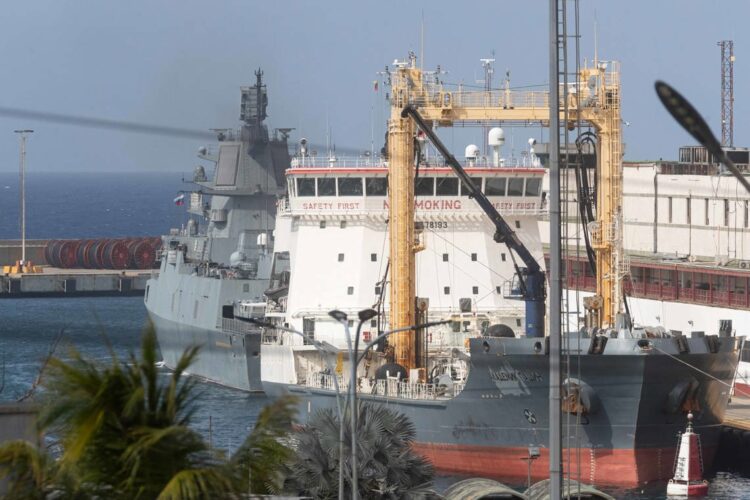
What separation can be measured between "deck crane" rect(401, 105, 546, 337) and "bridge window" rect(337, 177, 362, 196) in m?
3.41

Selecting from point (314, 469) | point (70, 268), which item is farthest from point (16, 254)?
point (314, 469)

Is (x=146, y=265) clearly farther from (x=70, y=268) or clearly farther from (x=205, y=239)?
(x=205, y=239)

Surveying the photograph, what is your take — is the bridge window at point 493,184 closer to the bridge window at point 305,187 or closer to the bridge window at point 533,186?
the bridge window at point 533,186

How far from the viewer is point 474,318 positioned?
41219 mm

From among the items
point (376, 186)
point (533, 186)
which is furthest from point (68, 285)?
point (533, 186)

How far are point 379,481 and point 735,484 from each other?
1352 centimetres

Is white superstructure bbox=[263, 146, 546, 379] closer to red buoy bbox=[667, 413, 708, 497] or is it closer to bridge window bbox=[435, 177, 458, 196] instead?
bridge window bbox=[435, 177, 458, 196]

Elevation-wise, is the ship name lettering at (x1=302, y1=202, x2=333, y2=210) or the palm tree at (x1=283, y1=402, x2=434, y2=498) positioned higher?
the ship name lettering at (x1=302, y1=202, x2=333, y2=210)

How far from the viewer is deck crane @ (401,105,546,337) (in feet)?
121

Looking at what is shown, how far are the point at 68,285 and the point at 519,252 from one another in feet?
177

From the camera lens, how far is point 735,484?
117 feet

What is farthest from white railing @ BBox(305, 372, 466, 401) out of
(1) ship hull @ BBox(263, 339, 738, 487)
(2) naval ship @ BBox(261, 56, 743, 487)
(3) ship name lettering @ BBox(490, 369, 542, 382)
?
(3) ship name lettering @ BBox(490, 369, 542, 382)

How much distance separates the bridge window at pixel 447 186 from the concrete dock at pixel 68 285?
49535 mm

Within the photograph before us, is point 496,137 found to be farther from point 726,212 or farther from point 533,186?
point 726,212
